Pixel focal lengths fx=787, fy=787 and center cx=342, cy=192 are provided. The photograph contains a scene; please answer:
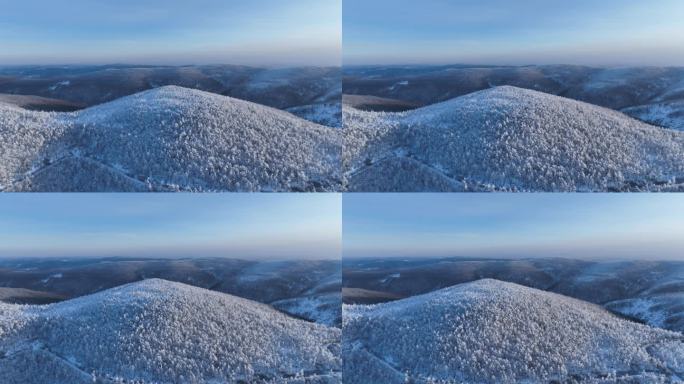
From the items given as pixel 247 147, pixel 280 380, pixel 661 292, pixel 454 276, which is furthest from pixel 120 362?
pixel 661 292

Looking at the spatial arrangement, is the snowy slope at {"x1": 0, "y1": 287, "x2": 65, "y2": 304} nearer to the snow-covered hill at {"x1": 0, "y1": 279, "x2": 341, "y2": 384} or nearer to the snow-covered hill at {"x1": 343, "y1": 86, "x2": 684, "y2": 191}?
→ the snow-covered hill at {"x1": 0, "y1": 279, "x2": 341, "y2": 384}

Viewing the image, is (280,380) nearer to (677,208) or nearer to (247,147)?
(247,147)

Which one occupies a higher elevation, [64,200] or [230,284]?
[64,200]

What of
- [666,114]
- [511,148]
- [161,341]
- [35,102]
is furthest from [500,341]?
[35,102]

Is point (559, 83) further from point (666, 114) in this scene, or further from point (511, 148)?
point (666, 114)

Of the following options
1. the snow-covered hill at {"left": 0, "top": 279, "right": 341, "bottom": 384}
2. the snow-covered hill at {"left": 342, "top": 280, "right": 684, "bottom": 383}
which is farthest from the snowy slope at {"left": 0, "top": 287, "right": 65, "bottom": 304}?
the snow-covered hill at {"left": 342, "top": 280, "right": 684, "bottom": 383}

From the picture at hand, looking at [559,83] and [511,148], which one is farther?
[559,83]
